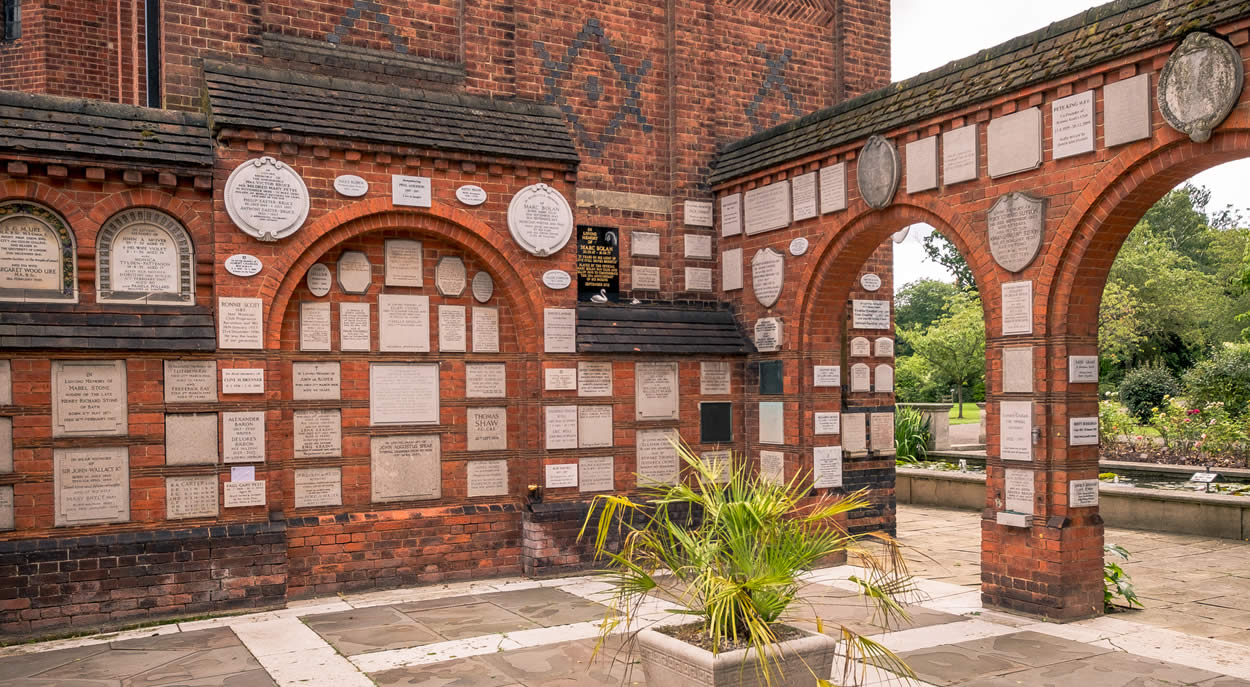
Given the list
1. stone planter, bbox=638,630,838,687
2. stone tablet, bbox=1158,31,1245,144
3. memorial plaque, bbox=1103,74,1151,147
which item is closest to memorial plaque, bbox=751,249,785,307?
memorial plaque, bbox=1103,74,1151,147

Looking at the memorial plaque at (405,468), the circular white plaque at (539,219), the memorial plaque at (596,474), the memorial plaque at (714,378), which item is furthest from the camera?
the memorial plaque at (714,378)

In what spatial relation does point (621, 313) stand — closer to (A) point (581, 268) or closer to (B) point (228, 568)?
(A) point (581, 268)

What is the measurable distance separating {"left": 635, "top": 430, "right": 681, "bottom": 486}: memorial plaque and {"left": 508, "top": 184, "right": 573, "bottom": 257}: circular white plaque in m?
2.39

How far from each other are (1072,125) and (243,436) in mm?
7664

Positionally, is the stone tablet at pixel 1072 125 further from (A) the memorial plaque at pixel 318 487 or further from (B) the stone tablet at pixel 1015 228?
(A) the memorial plaque at pixel 318 487

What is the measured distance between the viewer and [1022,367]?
793cm

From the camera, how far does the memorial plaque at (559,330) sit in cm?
998

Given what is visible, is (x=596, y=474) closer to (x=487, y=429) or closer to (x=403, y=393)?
(x=487, y=429)

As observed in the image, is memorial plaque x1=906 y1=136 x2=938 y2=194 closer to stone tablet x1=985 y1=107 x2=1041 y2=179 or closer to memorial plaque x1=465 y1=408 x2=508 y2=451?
stone tablet x1=985 y1=107 x2=1041 y2=179

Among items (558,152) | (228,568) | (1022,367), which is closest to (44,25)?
(558,152)

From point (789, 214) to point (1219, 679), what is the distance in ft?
19.7

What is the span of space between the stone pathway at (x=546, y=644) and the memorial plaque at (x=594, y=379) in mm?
2108

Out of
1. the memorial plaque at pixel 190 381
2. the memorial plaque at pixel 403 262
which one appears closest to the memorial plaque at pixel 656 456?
the memorial plaque at pixel 403 262

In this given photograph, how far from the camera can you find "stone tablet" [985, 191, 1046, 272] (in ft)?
25.5
